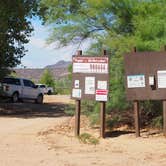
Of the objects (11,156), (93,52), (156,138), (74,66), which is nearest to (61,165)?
(11,156)

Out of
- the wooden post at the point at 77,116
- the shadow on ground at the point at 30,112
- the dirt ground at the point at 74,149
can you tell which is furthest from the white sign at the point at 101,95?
the shadow on ground at the point at 30,112

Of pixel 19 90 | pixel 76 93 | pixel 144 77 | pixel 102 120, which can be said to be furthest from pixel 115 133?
pixel 19 90

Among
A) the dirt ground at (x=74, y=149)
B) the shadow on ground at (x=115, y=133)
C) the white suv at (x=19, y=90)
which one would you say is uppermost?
the white suv at (x=19, y=90)

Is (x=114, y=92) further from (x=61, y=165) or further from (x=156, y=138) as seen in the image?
(x=61, y=165)

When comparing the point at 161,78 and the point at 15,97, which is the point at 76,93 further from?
the point at 15,97

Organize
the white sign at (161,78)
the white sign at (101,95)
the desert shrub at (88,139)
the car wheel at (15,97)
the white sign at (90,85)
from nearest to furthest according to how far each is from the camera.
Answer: the desert shrub at (88,139) → the white sign at (161,78) → the white sign at (101,95) → the white sign at (90,85) → the car wheel at (15,97)

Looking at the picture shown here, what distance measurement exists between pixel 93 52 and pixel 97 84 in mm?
1940

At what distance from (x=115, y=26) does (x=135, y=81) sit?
11.2 ft

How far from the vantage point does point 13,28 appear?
26.9 metres

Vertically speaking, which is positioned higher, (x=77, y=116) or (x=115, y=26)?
(x=115, y=26)

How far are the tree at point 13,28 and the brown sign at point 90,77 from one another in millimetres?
9502

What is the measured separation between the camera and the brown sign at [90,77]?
609 inches

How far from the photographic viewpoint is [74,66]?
15828mm

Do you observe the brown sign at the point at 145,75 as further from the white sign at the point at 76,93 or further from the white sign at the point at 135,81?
the white sign at the point at 76,93
